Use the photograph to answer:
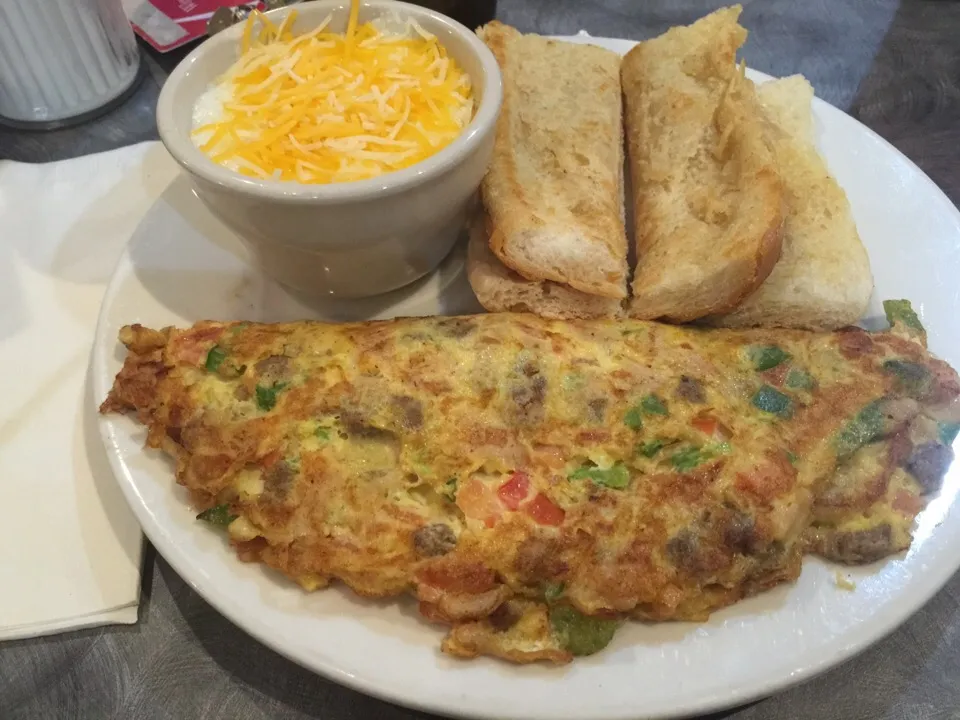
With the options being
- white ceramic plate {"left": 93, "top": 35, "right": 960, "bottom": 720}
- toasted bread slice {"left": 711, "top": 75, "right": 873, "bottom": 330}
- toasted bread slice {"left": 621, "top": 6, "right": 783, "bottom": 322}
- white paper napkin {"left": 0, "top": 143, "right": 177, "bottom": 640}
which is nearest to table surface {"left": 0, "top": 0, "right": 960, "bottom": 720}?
white paper napkin {"left": 0, "top": 143, "right": 177, "bottom": 640}

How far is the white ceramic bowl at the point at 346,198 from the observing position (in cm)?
162

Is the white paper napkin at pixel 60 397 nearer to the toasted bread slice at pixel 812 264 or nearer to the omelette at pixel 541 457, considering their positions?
the omelette at pixel 541 457

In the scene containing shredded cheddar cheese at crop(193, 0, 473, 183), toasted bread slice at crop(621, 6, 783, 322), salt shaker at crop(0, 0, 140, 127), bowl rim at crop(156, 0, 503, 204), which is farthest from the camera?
salt shaker at crop(0, 0, 140, 127)

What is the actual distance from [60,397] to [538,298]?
1.34m

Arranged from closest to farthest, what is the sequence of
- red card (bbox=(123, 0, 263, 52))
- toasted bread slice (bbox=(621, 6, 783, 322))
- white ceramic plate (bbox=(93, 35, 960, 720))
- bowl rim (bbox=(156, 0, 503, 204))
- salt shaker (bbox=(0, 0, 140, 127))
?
white ceramic plate (bbox=(93, 35, 960, 720)) → bowl rim (bbox=(156, 0, 503, 204)) → toasted bread slice (bbox=(621, 6, 783, 322)) → salt shaker (bbox=(0, 0, 140, 127)) → red card (bbox=(123, 0, 263, 52))

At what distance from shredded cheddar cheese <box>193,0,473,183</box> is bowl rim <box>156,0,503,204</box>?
62 mm

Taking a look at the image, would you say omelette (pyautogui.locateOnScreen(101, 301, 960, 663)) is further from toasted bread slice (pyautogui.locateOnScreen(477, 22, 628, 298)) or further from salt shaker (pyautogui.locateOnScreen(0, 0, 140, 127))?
salt shaker (pyautogui.locateOnScreen(0, 0, 140, 127))

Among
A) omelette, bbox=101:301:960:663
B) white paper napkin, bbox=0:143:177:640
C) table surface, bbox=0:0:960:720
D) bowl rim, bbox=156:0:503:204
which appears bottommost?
table surface, bbox=0:0:960:720

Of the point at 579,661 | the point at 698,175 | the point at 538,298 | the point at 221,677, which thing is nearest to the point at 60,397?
the point at 221,677

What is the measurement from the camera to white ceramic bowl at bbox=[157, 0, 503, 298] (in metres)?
1.62

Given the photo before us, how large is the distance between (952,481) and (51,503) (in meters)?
2.10

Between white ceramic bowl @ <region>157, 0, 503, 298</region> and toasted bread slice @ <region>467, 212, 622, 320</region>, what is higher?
Answer: white ceramic bowl @ <region>157, 0, 503, 298</region>

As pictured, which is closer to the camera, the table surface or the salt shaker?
the table surface

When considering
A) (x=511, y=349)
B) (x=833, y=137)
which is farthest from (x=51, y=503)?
(x=833, y=137)
